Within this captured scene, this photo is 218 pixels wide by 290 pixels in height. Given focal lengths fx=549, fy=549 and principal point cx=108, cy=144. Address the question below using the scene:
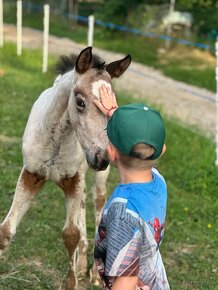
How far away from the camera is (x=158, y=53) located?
58.3 ft

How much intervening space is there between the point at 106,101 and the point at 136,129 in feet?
3.12

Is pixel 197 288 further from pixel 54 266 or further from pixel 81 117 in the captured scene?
pixel 81 117

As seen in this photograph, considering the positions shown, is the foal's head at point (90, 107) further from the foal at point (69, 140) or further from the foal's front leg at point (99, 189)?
the foal's front leg at point (99, 189)

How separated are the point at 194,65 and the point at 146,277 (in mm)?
14227

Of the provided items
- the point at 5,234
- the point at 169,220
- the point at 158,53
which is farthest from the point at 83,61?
the point at 158,53

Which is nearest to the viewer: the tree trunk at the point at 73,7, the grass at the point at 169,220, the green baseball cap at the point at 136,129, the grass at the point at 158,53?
the green baseball cap at the point at 136,129

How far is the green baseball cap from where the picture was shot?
2340 millimetres

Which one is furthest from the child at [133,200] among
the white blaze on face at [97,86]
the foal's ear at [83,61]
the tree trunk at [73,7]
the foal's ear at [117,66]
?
the tree trunk at [73,7]

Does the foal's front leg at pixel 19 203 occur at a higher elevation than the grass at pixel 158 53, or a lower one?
higher

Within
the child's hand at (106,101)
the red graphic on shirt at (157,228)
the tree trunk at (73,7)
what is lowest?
the tree trunk at (73,7)

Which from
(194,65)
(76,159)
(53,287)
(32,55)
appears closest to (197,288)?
(53,287)

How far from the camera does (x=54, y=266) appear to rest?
4.59 m

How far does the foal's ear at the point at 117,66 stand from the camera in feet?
11.6

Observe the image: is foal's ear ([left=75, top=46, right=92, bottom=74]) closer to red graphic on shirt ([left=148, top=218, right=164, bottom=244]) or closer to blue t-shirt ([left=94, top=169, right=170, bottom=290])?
blue t-shirt ([left=94, top=169, right=170, bottom=290])
